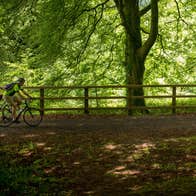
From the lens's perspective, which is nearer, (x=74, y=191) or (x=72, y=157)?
(x=74, y=191)

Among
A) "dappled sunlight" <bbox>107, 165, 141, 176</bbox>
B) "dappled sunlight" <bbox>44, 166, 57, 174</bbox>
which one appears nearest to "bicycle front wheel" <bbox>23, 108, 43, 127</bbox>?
"dappled sunlight" <bbox>44, 166, 57, 174</bbox>

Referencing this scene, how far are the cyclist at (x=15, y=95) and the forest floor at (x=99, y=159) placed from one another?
2.84 ft

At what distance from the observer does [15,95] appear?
15.1 metres

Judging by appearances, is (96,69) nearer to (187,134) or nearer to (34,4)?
(34,4)

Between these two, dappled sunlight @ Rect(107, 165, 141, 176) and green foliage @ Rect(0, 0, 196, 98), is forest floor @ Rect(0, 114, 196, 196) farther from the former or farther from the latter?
green foliage @ Rect(0, 0, 196, 98)

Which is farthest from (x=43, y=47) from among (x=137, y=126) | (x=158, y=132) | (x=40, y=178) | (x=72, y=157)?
(x=40, y=178)

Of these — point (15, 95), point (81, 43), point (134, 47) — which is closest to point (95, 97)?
point (134, 47)

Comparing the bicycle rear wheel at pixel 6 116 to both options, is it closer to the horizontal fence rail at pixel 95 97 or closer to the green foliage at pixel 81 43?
the horizontal fence rail at pixel 95 97

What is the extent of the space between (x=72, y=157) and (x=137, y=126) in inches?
195

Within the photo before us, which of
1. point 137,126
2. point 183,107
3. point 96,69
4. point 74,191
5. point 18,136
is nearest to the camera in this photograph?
point 74,191

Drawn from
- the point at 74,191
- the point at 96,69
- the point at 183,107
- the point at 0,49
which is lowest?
the point at 74,191

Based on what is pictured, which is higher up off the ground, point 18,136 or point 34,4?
point 34,4

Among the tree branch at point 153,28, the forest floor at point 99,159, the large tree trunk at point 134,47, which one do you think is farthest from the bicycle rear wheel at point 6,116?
the tree branch at point 153,28

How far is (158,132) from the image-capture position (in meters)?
13.8
